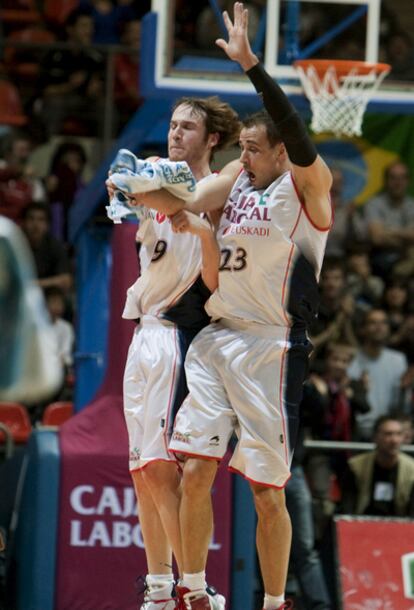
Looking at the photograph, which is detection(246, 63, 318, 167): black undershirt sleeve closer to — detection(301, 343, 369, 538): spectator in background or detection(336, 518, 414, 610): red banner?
detection(336, 518, 414, 610): red banner

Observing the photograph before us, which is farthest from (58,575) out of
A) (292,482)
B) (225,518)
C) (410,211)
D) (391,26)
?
(391,26)

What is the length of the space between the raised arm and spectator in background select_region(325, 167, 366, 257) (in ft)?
23.6

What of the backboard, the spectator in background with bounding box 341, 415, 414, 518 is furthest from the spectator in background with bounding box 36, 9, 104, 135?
the spectator in background with bounding box 341, 415, 414, 518

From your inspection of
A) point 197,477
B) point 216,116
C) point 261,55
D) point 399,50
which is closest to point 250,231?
point 216,116

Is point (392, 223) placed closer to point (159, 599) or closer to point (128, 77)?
point (128, 77)

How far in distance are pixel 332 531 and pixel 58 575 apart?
211cm

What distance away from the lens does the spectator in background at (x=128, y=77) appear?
618 inches

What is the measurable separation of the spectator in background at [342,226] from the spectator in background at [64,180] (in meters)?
2.80

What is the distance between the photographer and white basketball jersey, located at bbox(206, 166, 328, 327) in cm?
650

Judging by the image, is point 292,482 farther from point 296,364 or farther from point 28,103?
point 28,103

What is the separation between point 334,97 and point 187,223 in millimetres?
3436

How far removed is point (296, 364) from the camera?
6.59m

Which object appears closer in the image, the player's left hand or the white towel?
the white towel

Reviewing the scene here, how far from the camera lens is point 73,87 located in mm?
15531
